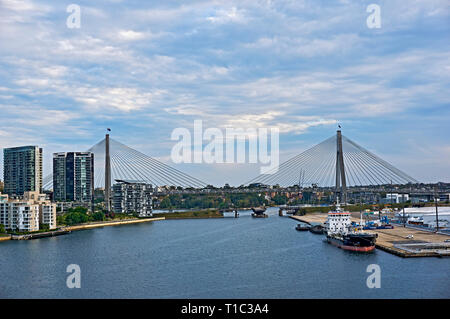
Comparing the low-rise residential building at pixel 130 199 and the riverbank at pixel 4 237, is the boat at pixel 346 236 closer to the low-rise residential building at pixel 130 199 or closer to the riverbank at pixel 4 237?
the riverbank at pixel 4 237

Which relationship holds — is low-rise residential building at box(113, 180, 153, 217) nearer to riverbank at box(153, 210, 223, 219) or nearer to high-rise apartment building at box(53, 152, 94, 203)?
riverbank at box(153, 210, 223, 219)

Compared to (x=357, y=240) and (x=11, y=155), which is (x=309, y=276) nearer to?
(x=357, y=240)

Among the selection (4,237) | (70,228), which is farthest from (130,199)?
(4,237)

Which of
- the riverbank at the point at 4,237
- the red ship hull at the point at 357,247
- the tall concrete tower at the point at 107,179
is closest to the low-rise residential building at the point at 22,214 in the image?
the riverbank at the point at 4,237

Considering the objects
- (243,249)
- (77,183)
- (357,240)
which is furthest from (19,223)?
(77,183)

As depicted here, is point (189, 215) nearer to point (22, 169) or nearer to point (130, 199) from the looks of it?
point (130, 199)

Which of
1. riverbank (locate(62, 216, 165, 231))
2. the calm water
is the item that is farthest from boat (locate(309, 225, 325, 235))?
riverbank (locate(62, 216, 165, 231))

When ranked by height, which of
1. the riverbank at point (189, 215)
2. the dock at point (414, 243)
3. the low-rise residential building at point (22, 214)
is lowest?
the riverbank at point (189, 215)
